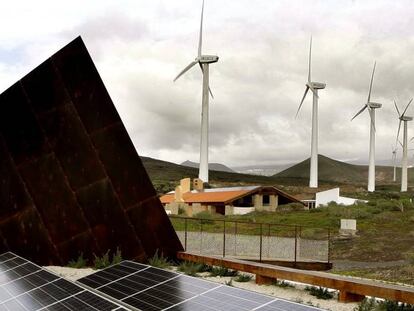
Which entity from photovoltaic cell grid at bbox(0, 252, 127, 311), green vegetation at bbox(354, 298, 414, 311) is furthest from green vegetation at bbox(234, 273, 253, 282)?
photovoltaic cell grid at bbox(0, 252, 127, 311)

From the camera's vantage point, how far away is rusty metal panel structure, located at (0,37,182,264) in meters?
14.4

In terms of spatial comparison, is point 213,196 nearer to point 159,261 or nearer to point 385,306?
point 159,261

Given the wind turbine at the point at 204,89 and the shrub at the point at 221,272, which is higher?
the wind turbine at the point at 204,89

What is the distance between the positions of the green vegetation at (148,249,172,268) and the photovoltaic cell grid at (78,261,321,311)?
2687 millimetres

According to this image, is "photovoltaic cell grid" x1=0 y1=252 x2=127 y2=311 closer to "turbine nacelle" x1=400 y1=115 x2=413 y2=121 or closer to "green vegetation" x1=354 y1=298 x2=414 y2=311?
"green vegetation" x1=354 y1=298 x2=414 y2=311

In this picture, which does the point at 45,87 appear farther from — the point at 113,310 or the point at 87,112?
the point at 113,310

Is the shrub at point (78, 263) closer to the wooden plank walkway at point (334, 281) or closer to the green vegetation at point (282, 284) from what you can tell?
the wooden plank walkway at point (334, 281)

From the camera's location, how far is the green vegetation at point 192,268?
14.7m

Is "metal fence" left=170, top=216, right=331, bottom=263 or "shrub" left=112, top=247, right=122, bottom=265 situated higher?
"shrub" left=112, top=247, right=122, bottom=265

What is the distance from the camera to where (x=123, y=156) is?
14.8 m

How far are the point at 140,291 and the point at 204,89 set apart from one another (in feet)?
251

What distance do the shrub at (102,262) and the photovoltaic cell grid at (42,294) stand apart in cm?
372

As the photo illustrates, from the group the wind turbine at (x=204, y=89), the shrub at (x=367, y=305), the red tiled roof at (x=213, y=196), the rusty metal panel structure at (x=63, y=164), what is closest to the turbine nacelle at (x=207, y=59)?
the wind turbine at (x=204, y=89)

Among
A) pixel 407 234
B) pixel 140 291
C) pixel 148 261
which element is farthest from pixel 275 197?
pixel 140 291
